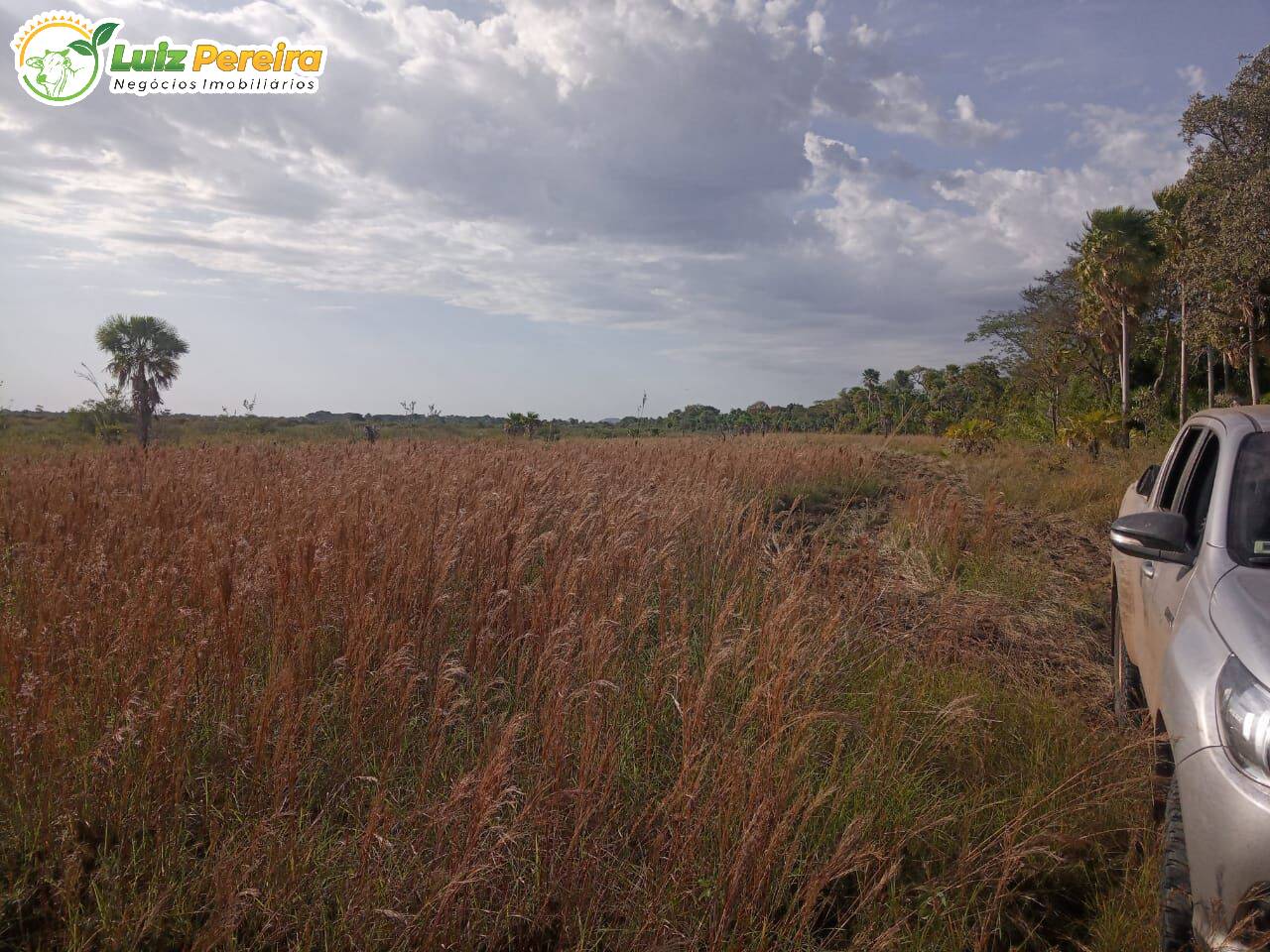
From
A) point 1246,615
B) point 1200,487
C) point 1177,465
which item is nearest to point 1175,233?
point 1177,465

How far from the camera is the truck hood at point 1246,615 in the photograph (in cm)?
192

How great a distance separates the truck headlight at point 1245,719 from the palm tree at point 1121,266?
101 ft

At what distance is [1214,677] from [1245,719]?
178mm

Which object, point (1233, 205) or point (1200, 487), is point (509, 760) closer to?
point (1200, 487)

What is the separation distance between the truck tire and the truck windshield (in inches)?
34.8

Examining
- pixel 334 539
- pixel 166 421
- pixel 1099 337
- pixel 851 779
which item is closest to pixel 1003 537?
pixel 851 779

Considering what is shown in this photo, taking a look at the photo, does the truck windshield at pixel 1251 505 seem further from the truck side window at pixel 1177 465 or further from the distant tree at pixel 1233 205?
the distant tree at pixel 1233 205

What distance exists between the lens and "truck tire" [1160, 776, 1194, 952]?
201cm

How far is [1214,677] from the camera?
79.4 inches

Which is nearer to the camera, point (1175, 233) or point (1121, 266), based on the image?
point (1175, 233)

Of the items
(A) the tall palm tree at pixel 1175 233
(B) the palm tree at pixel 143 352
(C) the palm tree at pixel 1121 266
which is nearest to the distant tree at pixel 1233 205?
(A) the tall palm tree at pixel 1175 233

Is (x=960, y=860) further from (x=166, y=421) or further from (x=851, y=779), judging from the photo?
(x=166, y=421)

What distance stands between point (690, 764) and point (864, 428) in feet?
120

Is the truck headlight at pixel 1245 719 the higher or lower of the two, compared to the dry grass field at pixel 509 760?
higher
